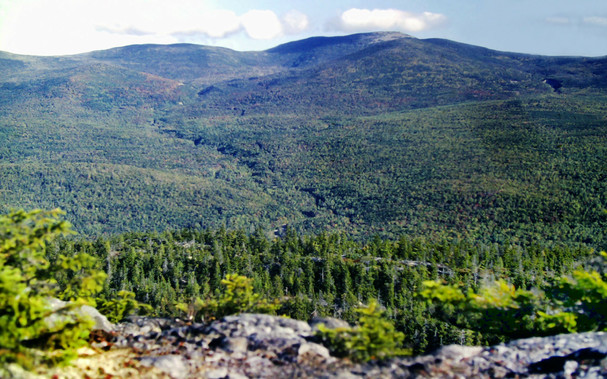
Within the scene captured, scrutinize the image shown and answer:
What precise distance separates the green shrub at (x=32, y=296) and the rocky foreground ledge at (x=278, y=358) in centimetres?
97

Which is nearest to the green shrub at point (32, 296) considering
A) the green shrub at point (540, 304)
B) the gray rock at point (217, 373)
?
the gray rock at point (217, 373)

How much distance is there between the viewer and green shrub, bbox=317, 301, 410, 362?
Result: 17.5 m

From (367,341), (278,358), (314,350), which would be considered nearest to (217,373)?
(278,358)

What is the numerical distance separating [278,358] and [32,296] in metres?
8.65

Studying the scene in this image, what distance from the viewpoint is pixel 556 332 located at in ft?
75.5

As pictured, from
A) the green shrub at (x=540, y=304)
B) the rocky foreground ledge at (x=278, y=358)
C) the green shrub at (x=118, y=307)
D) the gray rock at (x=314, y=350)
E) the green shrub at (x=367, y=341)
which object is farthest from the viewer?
the green shrub at (x=118, y=307)

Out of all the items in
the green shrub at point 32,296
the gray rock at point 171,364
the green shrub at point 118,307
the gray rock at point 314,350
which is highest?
the green shrub at point 32,296

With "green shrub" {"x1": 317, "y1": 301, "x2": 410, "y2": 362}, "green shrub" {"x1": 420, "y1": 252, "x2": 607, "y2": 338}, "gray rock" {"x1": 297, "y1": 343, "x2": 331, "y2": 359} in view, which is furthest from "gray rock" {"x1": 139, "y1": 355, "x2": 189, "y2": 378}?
"green shrub" {"x1": 420, "y1": 252, "x2": 607, "y2": 338}

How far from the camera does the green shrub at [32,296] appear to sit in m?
15.1

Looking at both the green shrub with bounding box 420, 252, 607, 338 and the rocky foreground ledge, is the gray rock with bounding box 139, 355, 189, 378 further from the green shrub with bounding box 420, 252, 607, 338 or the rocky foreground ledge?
the green shrub with bounding box 420, 252, 607, 338

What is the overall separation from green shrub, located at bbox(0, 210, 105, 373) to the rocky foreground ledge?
97 cm

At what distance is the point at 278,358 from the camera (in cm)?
1830

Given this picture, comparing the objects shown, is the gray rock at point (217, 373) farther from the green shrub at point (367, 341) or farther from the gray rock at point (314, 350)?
the green shrub at point (367, 341)

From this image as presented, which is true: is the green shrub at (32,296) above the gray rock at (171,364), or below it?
above
